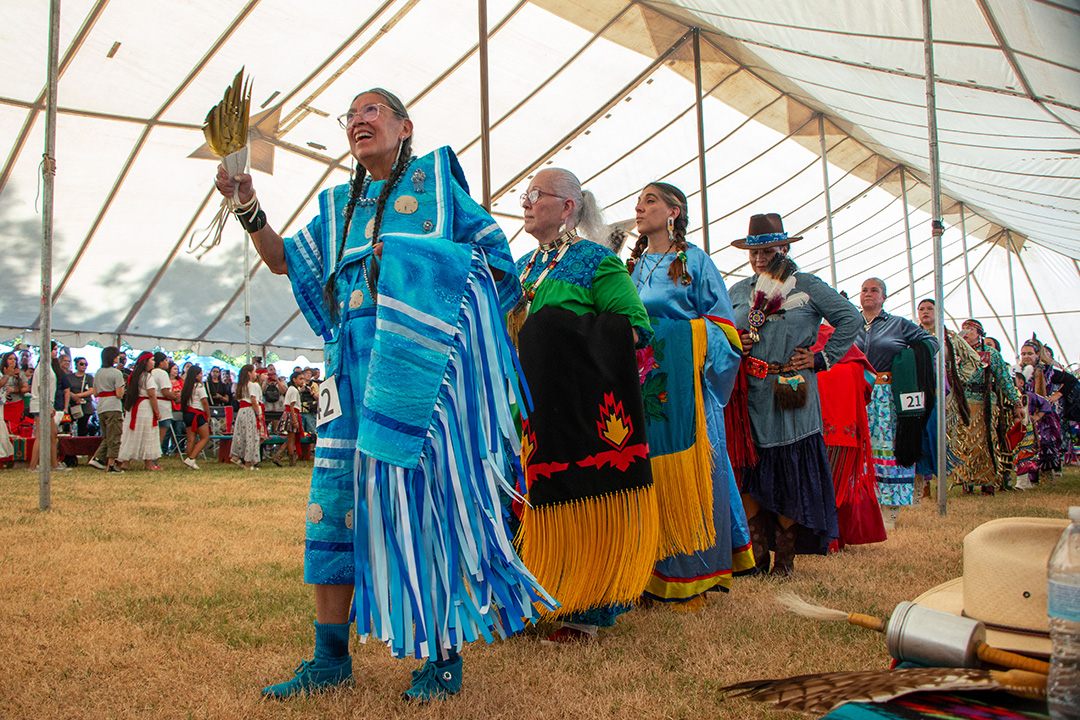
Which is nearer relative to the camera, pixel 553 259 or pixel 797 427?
pixel 553 259

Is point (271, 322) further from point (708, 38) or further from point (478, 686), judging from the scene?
point (478, 686)

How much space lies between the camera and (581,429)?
2688mm

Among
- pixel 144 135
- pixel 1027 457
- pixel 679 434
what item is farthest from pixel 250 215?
pixel 144 135

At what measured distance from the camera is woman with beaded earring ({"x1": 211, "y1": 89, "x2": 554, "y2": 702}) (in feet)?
6.02

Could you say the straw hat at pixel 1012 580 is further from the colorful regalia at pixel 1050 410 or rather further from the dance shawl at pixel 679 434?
the colorful regalia at pixel 1050 410

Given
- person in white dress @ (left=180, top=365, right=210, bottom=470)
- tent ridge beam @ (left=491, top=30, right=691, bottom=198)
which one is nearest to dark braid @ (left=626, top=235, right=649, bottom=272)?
tent ridge beam @ (left=491, top=30, right=691, bottom=198)

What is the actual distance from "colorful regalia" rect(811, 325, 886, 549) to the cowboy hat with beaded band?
2.00ft

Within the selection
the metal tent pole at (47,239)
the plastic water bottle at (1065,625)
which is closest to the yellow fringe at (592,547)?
the plastic water bottle at (1065,625)

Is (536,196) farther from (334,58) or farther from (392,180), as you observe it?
(334,58)

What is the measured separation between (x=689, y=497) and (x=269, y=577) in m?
1.75

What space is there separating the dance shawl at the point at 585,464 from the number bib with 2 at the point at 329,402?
790 mm

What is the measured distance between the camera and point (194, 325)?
14.4 meters

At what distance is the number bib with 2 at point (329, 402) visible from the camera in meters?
1.99

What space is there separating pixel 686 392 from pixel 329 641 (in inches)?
67.3
